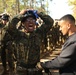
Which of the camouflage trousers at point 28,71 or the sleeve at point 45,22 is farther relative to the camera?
the sleeve at point 45,22

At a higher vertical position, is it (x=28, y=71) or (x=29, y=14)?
(x=29, y=14)

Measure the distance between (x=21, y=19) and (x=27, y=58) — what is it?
645 mm

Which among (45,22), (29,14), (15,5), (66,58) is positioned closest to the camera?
(66,58)

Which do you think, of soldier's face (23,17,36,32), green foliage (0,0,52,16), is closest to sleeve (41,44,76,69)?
soldier's face (23,17,36,32)

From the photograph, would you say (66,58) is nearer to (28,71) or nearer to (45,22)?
(28,71)

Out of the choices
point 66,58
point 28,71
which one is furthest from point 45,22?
point 66,58

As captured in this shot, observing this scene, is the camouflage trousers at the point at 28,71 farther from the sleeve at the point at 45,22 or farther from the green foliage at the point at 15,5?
the green foliage at the point at 15,5

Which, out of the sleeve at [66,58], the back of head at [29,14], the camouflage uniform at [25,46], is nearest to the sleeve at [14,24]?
the camouflage uniform at [25,46]

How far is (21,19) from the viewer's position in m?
5.05

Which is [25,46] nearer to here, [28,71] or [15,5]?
[28,71]

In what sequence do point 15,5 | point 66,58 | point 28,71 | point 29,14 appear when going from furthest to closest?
point 15,5 → point 29,14 → point 28,71 → point 66,58

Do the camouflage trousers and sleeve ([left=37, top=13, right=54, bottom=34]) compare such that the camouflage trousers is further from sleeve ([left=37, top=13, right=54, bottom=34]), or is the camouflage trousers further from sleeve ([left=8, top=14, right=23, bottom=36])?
sleeve ([left=37, top=13, right=54, bottom=34])

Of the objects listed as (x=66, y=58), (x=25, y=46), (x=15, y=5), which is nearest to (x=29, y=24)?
(x=25, y=46)

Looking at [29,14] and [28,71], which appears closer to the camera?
[28,71]
